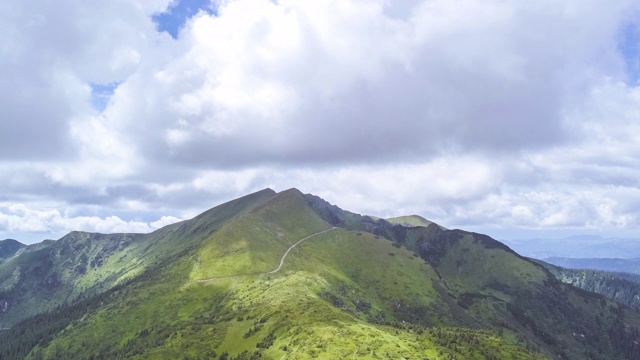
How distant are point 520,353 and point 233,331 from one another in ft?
361

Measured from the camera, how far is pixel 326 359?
121188 mm

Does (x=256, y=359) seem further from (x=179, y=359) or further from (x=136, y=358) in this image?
(x=136, y=358)

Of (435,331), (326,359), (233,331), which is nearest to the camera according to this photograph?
(326,359)

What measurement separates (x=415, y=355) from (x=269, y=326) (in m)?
66.3

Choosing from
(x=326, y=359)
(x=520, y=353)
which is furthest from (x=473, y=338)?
(x=326, y=359)

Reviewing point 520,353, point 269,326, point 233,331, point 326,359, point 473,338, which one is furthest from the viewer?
point 233,331

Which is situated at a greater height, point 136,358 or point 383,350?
point 383,350

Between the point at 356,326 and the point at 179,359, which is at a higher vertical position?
the point at 356,326

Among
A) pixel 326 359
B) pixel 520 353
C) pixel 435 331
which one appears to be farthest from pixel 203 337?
pixel 520 353

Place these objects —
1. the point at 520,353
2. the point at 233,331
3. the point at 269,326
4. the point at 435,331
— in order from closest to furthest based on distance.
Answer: the point at 520,353 < the point at 435,331 < the point at 269,326 < the point at 233,331

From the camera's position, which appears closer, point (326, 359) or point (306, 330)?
point (326, 359)

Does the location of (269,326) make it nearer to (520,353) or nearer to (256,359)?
(256,359)

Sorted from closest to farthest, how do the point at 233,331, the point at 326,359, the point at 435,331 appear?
the point at 326,359 < the point at 435,331 < the point at 233,331

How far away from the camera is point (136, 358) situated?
163m
